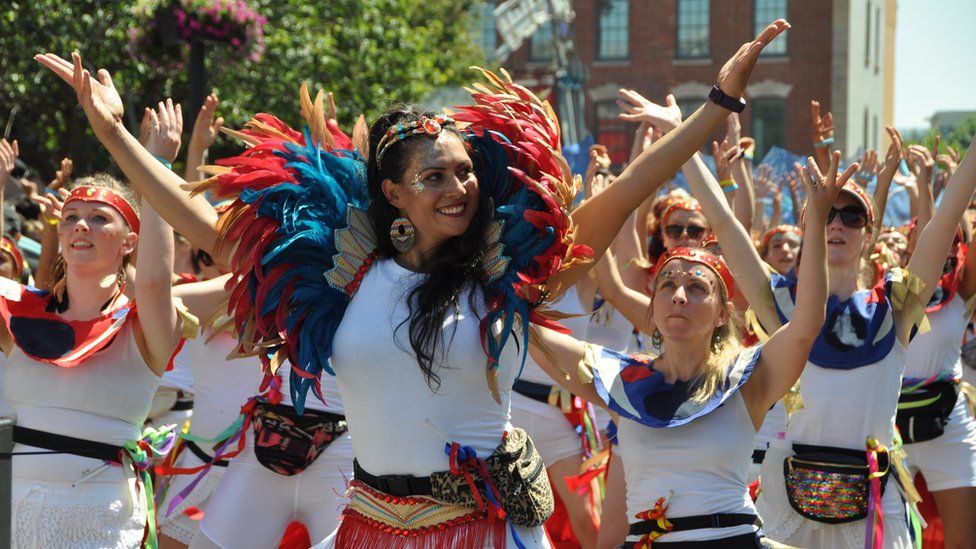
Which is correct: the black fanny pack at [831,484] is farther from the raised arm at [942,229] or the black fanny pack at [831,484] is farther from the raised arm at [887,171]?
the raised arm at [887,171]

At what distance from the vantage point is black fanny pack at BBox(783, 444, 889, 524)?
464 centimetres

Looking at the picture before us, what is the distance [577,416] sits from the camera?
241 inches

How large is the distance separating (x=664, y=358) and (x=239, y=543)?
1.72 meters

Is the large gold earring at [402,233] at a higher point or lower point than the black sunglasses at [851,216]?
higher

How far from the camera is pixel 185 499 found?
5688mm

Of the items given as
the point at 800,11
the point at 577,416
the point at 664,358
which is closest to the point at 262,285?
the point at 664,358

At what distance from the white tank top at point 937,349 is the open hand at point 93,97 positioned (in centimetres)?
405

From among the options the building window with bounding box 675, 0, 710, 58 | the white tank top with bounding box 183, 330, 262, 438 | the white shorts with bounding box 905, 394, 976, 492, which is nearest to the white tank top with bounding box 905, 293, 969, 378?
the white shorts with bounding box 905, 394, 976, 492

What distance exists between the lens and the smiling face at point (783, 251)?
690 cm

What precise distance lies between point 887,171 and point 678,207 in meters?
1.50

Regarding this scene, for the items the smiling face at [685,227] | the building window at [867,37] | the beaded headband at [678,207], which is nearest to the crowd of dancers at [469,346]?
the smiling face at [685,227]

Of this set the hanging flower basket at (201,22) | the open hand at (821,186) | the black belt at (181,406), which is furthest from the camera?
the hanging flower basket at (201,22)

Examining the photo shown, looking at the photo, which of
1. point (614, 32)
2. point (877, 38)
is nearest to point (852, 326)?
point (614, 32)

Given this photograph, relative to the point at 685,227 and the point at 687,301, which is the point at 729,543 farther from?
the point at 685,227
